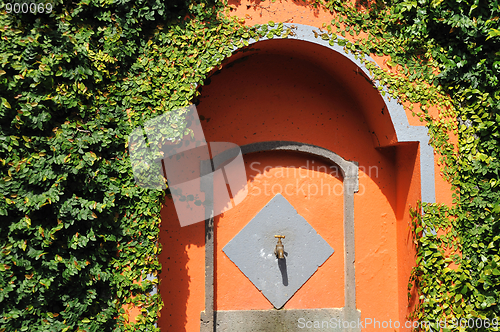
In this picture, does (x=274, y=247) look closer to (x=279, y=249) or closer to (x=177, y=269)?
(x=279, y=249)

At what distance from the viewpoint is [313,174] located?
4098 mm

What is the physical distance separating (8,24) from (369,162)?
3862mm

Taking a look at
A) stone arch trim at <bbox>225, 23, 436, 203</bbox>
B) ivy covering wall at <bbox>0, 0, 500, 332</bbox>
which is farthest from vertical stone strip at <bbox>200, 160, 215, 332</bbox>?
stone arch trim at <bbox>225, 23, 436, 203</bbox>

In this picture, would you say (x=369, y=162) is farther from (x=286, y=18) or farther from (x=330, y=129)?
(x=286, y=18)

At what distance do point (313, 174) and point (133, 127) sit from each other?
2.10 metres

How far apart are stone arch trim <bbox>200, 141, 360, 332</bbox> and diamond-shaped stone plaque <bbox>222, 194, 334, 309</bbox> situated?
0.69 ft

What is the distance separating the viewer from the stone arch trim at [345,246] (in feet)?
12.2

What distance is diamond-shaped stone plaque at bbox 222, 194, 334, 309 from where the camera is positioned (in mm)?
3885

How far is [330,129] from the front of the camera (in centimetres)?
410

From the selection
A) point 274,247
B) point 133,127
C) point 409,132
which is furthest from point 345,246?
point 133,127

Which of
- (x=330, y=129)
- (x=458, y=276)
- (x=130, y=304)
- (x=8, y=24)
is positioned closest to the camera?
(x=8, y=24)

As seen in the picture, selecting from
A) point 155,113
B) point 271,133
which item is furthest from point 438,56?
point 155,113

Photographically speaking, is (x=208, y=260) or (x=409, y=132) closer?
(x=409, y=132)

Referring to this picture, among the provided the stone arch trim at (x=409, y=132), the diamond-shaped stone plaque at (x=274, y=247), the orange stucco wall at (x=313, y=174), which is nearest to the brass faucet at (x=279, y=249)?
the diamond-shaped stone plaque at (x=274, y=247)
